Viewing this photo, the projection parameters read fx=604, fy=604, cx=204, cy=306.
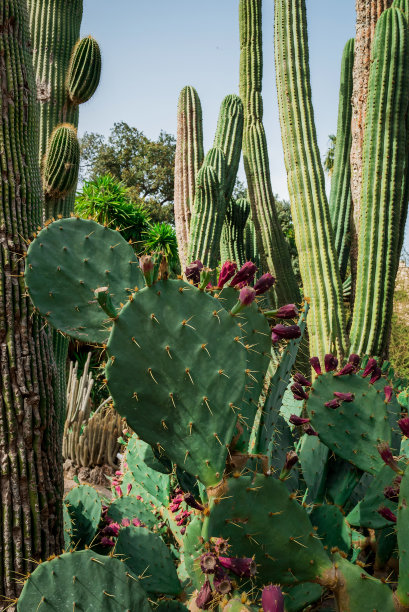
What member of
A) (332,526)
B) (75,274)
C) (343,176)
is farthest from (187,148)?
(332,526)

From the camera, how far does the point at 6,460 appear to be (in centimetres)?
225

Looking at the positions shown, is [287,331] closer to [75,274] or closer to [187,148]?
[75,274]

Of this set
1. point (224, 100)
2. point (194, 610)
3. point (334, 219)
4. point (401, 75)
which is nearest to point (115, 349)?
point (194, 610)

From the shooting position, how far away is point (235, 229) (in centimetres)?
787

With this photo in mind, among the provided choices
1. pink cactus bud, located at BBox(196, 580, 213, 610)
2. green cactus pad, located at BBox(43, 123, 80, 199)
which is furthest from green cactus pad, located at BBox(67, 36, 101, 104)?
pink cactus bud, located at BBox(196, 580, 213, 610)

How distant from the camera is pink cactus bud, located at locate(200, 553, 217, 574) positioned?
1.39 m

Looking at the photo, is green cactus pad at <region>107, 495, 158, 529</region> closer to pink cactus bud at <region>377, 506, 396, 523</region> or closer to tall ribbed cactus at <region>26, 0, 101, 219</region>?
pink cactus bud at <region>377, 506, 396, 523</region>

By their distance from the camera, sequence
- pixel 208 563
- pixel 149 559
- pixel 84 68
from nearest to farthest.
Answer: pixel 208 563, pixel 149 559, pixel 84 68

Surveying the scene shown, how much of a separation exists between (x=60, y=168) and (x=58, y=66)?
1.72 m

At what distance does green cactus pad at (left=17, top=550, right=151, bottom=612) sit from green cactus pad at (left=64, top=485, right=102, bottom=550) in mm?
1125

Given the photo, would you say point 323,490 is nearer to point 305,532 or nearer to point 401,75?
point 305,532

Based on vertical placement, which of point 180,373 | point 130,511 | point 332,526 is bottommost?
point 130,511

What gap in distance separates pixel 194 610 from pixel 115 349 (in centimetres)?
96

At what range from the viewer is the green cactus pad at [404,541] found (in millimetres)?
1626
